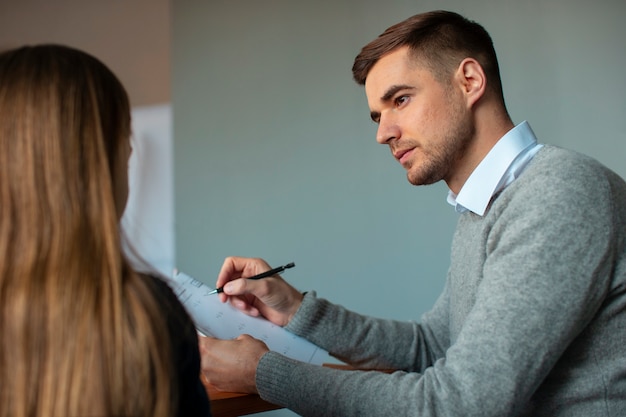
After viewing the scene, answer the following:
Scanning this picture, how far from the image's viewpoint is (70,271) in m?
0.55

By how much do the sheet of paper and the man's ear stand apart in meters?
0.52

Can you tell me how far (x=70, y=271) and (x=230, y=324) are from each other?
1.54 feet

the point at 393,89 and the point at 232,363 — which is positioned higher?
the point at 393,89

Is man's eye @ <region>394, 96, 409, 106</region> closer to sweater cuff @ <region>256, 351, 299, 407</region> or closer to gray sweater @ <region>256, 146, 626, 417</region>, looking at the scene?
gray sweater @ <region>256, 146, 626, 417</region>

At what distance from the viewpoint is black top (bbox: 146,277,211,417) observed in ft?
1.97

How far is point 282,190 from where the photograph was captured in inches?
80.4

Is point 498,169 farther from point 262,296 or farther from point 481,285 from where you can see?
point 262,296

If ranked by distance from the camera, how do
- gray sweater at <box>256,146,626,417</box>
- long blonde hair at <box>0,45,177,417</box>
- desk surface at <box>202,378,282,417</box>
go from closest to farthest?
long blonde hair at <box>0,45,177,417</box> → gray sweater at <box>256,146,626,417</box> → desk surface at <box>202,378,282,417</box>

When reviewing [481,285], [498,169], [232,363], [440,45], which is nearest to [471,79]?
[440,45]

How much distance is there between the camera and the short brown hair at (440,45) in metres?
1.11

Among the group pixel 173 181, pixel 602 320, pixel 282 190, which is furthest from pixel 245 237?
pixel 602 320

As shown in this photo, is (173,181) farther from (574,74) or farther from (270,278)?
(574,74)

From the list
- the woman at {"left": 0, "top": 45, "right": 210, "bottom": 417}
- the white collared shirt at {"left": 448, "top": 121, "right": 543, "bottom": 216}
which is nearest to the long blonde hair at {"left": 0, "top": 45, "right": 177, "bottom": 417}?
the woman at {"left": 0, "top": 45, "right": 210, "bottom": 417}

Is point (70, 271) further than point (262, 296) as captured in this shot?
No
